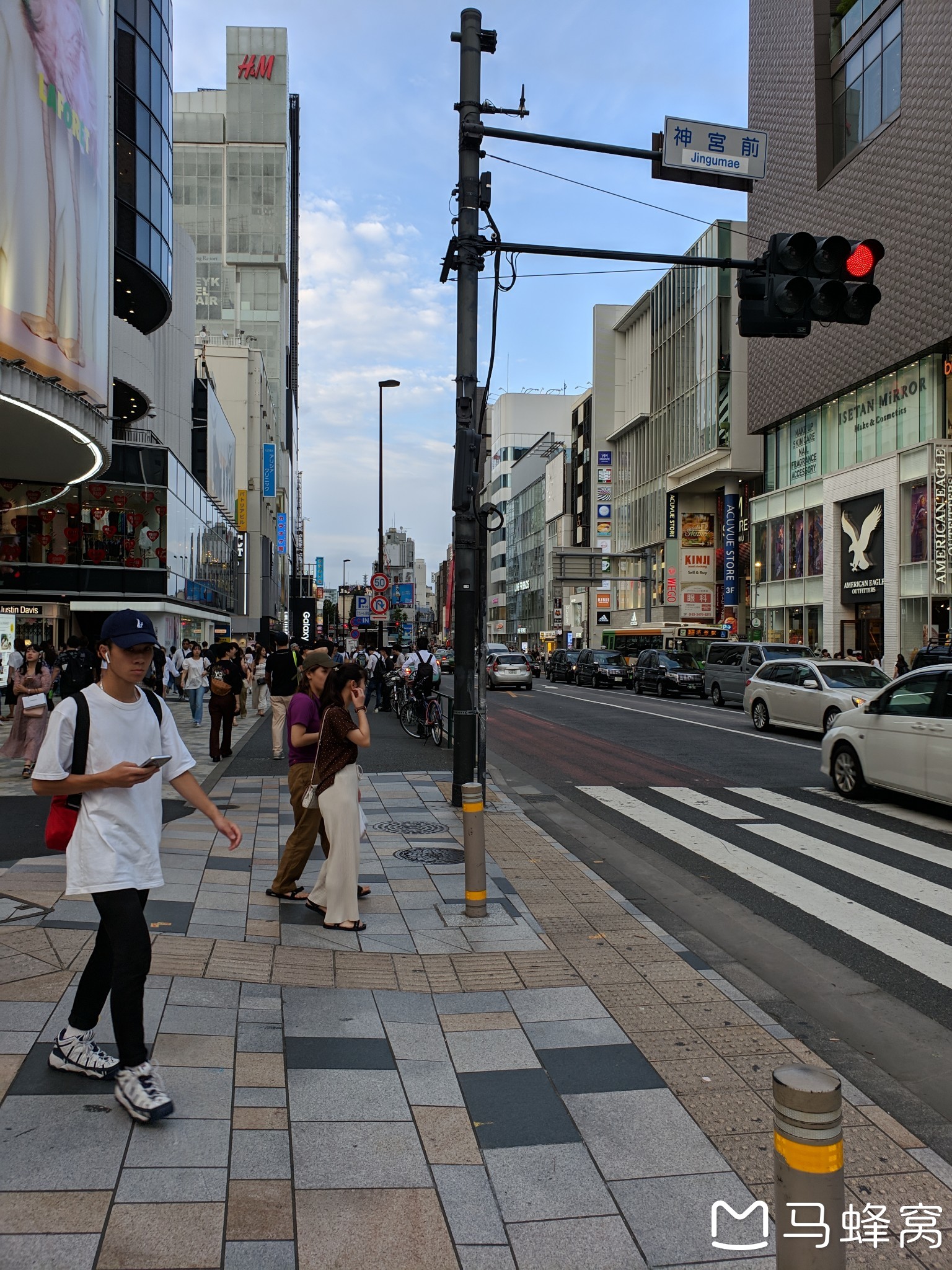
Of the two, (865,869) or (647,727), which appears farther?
(647,727)

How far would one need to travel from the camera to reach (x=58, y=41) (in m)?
17.4

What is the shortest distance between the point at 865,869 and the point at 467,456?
5.45m

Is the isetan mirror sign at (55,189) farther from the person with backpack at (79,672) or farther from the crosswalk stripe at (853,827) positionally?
the crosswalk stripe at (853,827)

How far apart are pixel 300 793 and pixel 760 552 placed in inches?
1834

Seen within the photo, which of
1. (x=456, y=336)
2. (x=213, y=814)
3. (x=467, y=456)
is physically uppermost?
(x=456, y=336)

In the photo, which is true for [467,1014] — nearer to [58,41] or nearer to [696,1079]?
[696,1079]

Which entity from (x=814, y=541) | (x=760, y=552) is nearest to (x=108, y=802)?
(x=814, y=541)

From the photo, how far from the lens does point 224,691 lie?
586 inches

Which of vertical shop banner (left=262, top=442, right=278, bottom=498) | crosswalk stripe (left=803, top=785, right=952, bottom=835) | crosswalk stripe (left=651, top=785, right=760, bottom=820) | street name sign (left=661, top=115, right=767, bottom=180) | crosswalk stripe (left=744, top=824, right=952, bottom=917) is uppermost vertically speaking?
vertical shop banner (left=262, top=442, right=278, bottom=498)

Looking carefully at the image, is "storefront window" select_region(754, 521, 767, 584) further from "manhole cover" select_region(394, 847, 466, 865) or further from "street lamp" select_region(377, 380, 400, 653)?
"manhole cover" select_region(394, 847, 466, 865)

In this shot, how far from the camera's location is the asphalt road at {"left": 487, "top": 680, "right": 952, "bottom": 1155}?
16.3 ft

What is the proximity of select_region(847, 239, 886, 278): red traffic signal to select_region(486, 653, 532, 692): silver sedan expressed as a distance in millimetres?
31054

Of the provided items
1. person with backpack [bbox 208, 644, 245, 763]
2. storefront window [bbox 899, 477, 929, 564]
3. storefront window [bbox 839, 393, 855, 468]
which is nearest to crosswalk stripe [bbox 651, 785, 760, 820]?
person with backpack [bbox 208, 644, 245, 763]

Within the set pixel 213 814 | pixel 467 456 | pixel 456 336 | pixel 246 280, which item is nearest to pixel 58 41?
pixel 456 336
